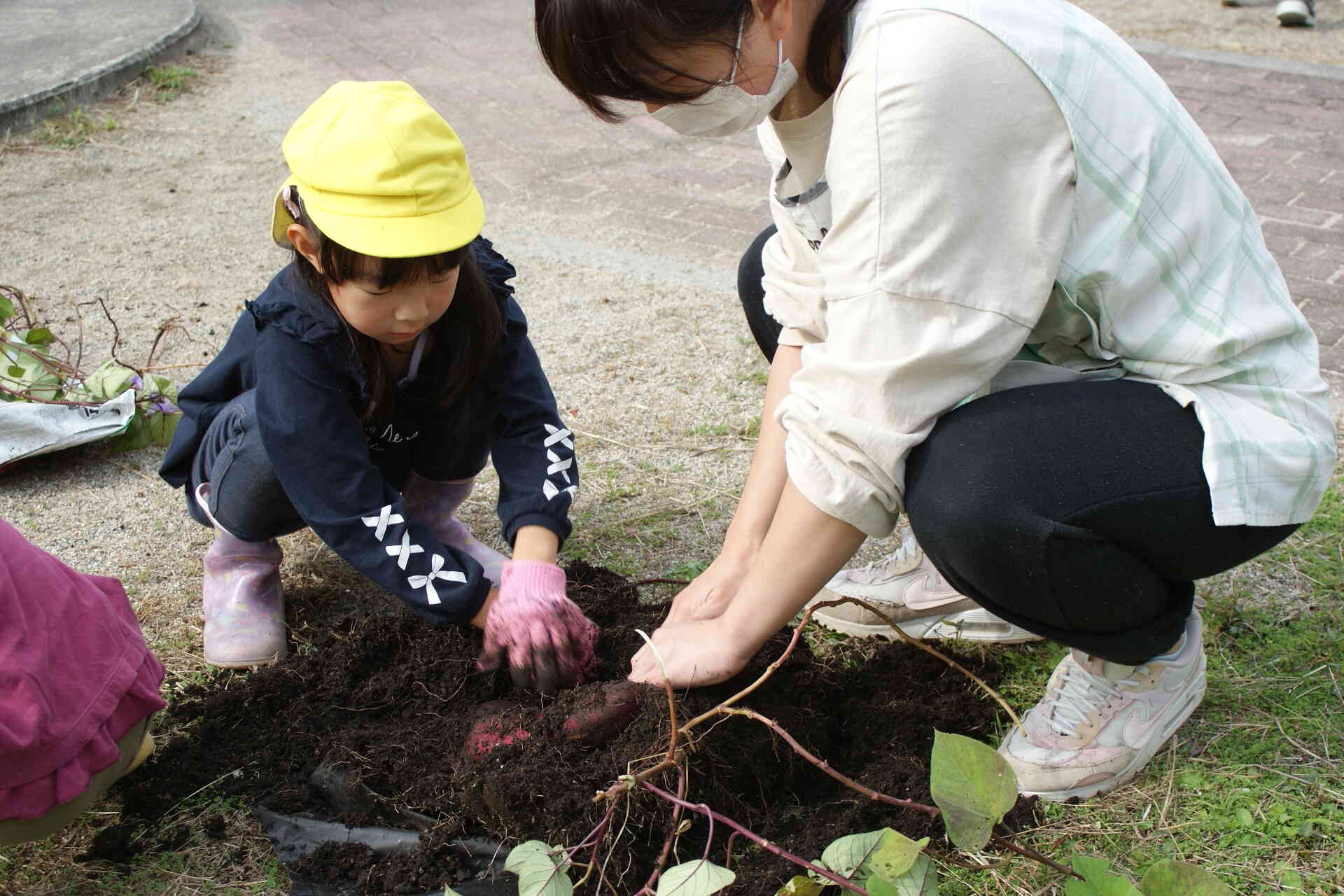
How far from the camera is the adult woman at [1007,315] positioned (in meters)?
1.41

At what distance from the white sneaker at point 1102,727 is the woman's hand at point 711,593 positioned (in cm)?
52

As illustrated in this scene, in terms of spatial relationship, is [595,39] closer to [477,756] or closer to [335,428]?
[335,428]

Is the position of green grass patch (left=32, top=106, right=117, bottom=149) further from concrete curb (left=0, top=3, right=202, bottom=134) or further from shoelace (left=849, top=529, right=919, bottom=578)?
shoelace (left=849, top=529, right=919, bottom=578)

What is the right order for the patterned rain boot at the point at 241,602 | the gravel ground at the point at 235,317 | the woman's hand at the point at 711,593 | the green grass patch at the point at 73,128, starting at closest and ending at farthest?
1. the woman's hand at the point at 711,593
2. the patterned rain boot at the point at 241,602
3. the gravel ground at the point at 235,317
4. the green grass patch at the point at 73,128

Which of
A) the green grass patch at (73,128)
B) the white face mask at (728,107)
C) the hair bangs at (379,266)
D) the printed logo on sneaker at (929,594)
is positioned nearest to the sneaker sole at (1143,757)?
the printed logo on sneaker at (929,594)

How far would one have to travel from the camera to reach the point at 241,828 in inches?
70.7

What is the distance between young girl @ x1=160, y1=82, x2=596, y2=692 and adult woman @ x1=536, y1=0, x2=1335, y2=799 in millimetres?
366

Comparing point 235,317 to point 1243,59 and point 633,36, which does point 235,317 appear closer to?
point 633,36

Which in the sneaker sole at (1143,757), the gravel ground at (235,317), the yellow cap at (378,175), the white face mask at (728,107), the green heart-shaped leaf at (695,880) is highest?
the white face mask at (728,107)

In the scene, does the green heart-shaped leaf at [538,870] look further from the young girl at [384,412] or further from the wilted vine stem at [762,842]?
the young girl at [384,412]

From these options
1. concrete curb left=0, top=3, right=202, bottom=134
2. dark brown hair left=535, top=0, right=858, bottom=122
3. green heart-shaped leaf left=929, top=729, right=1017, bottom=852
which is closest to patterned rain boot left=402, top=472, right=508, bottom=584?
dark brown hair left=535, top=0, right=858, bottom=122

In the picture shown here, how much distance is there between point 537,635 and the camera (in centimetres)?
185

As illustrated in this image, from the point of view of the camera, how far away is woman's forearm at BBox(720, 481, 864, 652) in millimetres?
1609

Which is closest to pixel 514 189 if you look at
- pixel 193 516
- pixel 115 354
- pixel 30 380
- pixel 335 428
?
pixel 115 354
